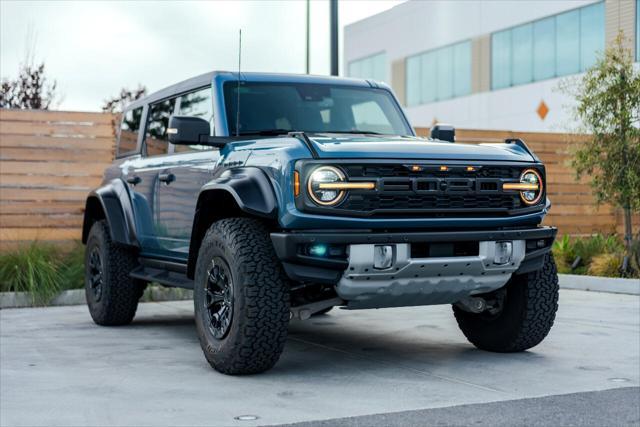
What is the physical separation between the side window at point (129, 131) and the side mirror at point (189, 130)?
86.7 inches

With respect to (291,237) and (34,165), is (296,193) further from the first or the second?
(34,165)

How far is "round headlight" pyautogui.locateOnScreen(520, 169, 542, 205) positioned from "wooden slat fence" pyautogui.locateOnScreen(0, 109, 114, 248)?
6902 millimetres

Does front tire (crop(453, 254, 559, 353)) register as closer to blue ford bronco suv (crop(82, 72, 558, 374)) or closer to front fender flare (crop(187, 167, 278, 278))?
blue ford bronco suv (crop(82, 72, 558, 374))

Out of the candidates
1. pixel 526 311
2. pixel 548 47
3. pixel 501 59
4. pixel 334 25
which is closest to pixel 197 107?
pixel 526 311

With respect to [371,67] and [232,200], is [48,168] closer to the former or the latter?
[232,200]

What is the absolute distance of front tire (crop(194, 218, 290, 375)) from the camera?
565 centimetres

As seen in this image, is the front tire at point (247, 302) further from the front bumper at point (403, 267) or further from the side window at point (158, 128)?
the side window at point (158, 128)

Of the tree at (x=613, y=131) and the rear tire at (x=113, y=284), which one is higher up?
the tree at (x=613, y=131)

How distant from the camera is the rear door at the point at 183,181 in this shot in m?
6.81

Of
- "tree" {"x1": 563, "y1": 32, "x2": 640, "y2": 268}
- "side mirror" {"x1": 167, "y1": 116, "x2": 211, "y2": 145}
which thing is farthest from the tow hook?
"tree" {"x1": 563, "y1": 32, "x2": 640, "y2": 268}

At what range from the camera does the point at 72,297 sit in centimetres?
1057

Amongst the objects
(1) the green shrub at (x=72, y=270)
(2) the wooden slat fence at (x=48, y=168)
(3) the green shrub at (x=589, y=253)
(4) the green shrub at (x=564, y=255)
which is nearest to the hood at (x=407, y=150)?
(1) the green shrub at (x=72, y=270)

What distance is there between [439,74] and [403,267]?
1350 inches

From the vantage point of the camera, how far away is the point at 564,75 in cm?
3161
